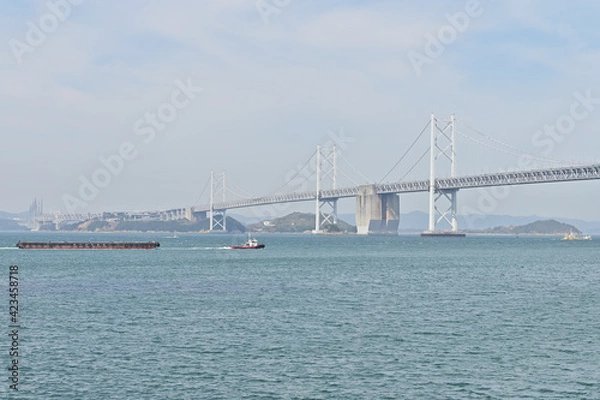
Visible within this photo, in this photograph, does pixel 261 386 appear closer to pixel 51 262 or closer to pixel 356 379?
pixel 356 379

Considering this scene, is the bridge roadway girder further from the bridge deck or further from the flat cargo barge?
the flat cargo barge

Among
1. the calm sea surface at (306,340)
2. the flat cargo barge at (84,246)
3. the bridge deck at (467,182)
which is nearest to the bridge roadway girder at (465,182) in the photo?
the bridge deck at (467,182)

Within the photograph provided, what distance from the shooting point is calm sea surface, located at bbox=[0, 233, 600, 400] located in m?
17.9

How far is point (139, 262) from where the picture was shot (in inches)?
2522

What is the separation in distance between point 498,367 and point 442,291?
18.6 metres

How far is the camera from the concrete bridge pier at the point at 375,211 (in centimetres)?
15062

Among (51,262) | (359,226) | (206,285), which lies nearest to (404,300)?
(206,285)

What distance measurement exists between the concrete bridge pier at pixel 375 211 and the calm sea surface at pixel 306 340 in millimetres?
106926

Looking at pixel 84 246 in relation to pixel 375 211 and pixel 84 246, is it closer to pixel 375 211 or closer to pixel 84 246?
pixel 84 246

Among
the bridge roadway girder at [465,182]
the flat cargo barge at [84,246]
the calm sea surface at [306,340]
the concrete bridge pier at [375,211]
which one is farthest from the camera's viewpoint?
the concrete bridge pier at [375,211]

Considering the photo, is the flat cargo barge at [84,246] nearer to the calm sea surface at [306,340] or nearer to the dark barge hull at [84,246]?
the dark barge hull at [84,246]

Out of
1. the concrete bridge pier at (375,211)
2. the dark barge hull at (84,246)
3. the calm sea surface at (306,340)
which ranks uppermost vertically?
the concrete bridge pier at (375,211)

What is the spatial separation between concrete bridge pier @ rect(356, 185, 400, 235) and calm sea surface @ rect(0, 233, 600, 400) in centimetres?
10693

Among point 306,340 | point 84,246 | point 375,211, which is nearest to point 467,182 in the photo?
point 375,211
